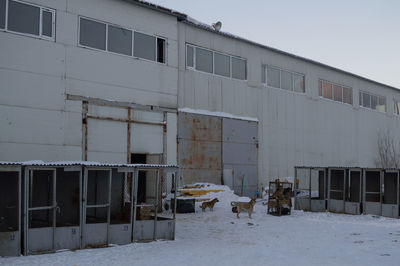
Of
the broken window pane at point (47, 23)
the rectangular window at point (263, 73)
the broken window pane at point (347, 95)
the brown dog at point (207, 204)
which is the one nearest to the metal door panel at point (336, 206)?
the brown dog at point (207, 204)

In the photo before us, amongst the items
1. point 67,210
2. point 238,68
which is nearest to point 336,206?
point 238,68

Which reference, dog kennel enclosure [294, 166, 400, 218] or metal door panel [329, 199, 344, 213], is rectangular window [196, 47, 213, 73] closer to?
dog kennel enclosure [294, 166, 400, 218]

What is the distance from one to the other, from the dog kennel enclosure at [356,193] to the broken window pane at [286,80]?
981cm

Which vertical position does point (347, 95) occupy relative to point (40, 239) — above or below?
above

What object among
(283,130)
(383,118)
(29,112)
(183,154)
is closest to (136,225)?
(29,112)

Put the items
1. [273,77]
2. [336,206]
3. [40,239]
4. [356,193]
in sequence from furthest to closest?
[273,77], [336,206], [356,193], [40,239]

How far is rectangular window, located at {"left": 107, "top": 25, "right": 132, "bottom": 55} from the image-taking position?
2261cm

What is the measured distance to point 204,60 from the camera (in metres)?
27.2

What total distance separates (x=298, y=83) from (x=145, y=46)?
1400 centimetres

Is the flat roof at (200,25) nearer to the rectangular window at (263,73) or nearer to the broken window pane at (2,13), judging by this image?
the rectangular window at (263,73)

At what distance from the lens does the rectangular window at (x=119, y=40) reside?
2261 centimetres

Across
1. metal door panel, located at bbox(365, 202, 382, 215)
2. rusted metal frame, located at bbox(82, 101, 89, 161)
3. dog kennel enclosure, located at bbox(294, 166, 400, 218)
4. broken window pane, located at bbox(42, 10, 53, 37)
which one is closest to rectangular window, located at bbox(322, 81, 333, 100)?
dog kennel enclosure, located at bbox(294, 166, 400, 218)

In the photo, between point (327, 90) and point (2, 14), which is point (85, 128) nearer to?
point (2, 14)

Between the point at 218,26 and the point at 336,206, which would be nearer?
the point at 336,206
